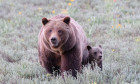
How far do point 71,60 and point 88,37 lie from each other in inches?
165

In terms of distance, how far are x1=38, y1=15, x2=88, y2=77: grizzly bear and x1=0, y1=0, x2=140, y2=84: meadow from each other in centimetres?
24

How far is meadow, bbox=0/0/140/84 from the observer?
4624 millimetres

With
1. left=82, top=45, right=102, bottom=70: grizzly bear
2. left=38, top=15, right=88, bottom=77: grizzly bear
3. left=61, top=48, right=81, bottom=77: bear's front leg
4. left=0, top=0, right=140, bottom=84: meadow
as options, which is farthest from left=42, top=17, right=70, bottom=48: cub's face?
left=82, top=45, right=102, bottom=70: grizzly bear

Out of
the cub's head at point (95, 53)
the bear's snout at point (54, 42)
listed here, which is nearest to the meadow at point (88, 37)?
the cub's head at point (95, 53)

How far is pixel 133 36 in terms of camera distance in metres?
8.51

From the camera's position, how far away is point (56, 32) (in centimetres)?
437

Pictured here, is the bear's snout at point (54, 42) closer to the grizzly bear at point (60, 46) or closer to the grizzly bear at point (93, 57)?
the grizzly bear at point (60, 46)

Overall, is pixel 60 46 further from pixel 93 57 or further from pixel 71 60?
pixel 93 57

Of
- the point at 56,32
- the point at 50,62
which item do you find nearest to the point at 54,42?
the point at 56,32

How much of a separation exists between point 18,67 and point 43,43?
1137 millimetres

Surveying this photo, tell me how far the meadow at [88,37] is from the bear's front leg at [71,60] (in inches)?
7.6

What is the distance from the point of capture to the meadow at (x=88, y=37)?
15.2 ft

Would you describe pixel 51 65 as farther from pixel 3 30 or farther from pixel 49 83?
pixel 3 30

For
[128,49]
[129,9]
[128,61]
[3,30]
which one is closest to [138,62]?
[128,61]
